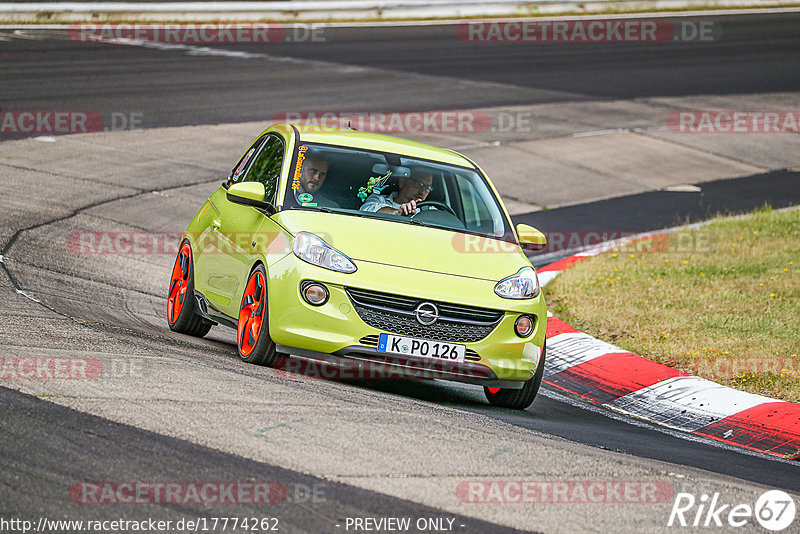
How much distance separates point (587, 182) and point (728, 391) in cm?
935

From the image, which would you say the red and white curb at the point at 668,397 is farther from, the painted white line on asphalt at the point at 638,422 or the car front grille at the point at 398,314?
the car front grille at the point at 398,314

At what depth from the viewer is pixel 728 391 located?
847cm

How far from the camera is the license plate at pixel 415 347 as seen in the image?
23.6ft

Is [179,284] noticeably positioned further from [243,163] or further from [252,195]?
[252,195]

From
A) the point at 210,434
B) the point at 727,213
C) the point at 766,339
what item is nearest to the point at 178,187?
the point at 727,213

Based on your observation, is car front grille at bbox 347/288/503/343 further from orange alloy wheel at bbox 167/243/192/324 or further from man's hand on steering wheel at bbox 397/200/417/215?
orange alloy wheel at bbox 167/243/192/324

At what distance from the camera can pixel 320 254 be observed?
24.3 feet

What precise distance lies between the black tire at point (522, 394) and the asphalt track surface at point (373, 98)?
0.11 meters

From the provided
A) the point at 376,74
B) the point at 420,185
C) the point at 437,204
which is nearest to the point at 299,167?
the point at 420,185

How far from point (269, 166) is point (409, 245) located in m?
1.61

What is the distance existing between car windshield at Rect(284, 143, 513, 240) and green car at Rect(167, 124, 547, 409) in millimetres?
11

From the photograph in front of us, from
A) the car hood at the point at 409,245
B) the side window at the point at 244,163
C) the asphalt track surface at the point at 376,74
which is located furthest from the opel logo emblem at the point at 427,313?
the asphalt track surface at the point at 376,74

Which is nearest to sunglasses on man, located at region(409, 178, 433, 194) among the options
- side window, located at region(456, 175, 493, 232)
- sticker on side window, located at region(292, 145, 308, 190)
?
side window, located at region(456, 175, 493, 232)

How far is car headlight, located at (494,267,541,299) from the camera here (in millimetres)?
7574
